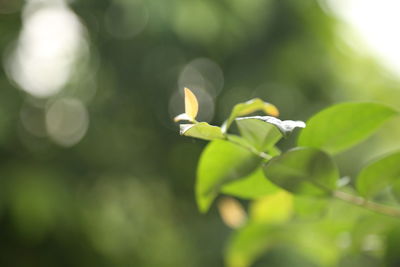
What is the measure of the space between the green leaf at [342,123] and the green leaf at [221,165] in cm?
2

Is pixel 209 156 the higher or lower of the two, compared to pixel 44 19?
higher

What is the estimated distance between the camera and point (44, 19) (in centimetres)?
136

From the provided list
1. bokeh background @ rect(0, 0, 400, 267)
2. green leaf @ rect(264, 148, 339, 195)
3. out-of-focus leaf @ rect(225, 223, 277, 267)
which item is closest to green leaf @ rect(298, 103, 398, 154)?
green leaf @ rect(264, 148, 339, 195)

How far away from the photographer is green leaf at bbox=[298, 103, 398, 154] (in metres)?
0.20

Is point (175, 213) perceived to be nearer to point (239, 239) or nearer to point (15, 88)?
point (15, 88)

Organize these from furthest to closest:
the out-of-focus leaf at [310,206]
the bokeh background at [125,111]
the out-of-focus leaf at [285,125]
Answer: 1. the bokeh background at [125,111]
2. the out-of-focus leaf at [310,206]
3. the out-of-focus leaf at [285,125]

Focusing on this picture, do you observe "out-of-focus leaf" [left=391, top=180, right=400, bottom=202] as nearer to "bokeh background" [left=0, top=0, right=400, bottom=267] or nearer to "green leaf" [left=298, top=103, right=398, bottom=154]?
"green leaf" [left=298, top=103, right=398, bottom=154]

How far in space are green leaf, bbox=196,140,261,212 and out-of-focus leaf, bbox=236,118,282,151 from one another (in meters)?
0.01

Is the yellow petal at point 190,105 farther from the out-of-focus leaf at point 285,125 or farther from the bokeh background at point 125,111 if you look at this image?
the bokeh background at point 125,111

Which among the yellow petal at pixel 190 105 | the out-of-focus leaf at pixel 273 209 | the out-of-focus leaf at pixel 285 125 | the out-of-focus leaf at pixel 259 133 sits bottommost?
the out-of-focus leaf at pixel 273 209

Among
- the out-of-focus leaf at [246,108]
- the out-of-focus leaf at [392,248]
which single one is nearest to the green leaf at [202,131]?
the out-of-focus leaf at [246,108]

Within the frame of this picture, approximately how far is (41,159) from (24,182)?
12cm

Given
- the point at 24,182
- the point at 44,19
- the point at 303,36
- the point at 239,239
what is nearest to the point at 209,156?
the point at 239,239

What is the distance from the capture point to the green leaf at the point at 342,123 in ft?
0.64
